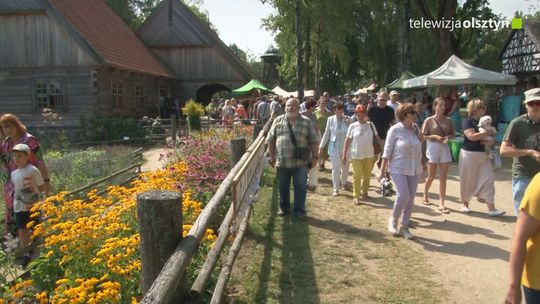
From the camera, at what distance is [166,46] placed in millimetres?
28812

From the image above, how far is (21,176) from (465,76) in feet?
38.0

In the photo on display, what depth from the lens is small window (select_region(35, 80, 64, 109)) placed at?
20.2 meters

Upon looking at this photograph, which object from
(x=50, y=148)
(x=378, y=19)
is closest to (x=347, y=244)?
(x=50, y=148)

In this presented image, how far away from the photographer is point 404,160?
6.16 metres

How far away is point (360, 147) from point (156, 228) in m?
5.66

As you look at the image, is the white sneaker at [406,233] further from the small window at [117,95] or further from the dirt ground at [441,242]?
the small window at [117,95]

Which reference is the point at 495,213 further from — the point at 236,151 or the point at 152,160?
the point at 152,160

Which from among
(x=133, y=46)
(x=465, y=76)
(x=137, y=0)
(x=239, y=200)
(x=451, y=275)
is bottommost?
(x=451, y=275)

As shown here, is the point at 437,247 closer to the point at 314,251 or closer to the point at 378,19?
the point at 314,251

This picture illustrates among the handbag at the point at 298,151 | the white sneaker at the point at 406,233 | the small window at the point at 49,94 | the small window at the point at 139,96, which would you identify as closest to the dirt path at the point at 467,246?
the white sneaker at the point at 406,233

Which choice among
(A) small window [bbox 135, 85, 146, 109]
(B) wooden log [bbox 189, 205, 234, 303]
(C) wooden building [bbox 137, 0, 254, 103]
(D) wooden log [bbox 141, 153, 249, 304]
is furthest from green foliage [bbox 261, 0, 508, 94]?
(D) wooden log [bbox 141, 153, 249, 304]

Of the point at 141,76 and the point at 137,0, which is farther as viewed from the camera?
the point at 137,0

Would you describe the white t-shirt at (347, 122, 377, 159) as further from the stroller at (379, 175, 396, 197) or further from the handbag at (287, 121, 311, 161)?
the handbag at (287, 121, 311, 161)

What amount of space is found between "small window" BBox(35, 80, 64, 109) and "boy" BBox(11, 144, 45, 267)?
15.7m
